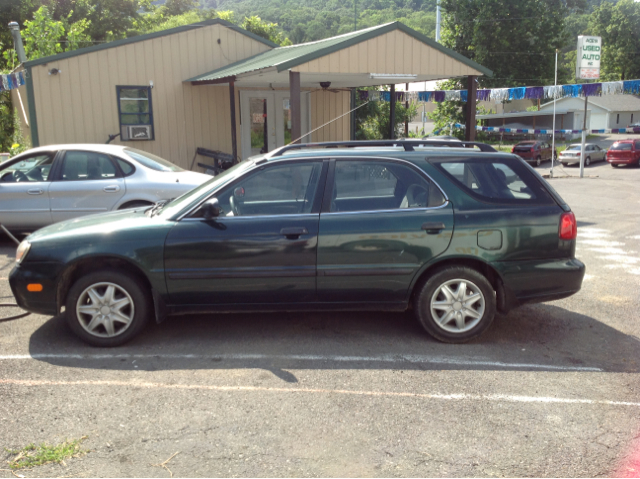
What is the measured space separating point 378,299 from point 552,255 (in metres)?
1.52

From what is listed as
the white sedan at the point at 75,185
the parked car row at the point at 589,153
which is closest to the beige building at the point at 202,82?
the white sedan at the point at 75,185

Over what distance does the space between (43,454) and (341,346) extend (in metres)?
2.44

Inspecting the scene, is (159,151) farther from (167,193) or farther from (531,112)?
(531,112)

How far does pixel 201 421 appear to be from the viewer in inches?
149

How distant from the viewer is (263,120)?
1772 centimetres

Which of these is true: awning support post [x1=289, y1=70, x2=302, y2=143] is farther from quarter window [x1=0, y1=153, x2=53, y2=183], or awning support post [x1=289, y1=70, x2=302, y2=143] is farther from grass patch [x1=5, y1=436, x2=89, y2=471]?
grass patch [x1=5, y1=436, x2=89, y2=471]

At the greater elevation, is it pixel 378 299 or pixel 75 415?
pixel 378 299

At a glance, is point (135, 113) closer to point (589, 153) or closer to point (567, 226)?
point (567, 226)

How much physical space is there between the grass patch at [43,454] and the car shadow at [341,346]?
1.18 meters

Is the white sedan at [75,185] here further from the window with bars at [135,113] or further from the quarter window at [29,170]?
the window with bars at [135,113]

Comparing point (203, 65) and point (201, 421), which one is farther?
point (203, 65)

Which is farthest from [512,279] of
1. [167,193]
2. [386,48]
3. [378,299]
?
[386,48]

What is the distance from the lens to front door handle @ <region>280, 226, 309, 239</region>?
4938 mm

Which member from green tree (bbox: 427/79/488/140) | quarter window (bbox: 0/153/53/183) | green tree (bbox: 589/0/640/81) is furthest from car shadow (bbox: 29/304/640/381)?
green tree (bbox: 589/0/640/81)
